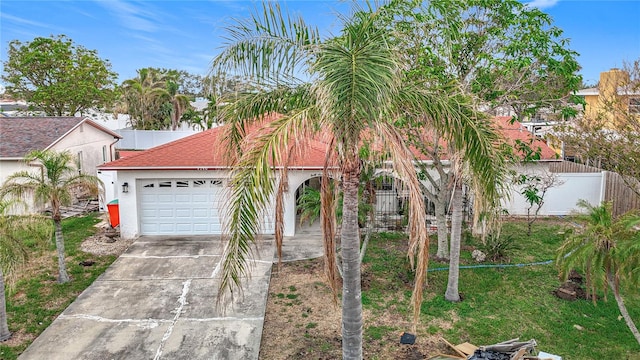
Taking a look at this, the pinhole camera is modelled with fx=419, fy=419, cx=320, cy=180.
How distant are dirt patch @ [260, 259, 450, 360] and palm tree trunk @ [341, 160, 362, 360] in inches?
41.0

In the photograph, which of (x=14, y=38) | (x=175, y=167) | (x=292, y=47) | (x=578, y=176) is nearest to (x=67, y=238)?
(x=175, y=167)

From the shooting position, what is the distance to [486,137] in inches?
227

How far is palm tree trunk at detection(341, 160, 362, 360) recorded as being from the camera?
5.43 m

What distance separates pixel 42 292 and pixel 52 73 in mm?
24387

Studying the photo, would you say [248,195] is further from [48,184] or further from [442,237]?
[442,237]

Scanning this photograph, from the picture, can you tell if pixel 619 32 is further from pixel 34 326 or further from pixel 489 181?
pixel 34 326

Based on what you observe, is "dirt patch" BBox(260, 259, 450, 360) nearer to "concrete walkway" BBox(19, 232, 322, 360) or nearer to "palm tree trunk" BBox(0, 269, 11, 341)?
"concrete walkway" BBox(19, 232, 322, 360)

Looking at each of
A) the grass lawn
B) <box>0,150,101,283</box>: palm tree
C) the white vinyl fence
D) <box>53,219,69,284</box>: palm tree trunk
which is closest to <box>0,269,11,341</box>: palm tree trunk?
the grass lawn

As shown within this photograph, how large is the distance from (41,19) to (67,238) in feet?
48.8

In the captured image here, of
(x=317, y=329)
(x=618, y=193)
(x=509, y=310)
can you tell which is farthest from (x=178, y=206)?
(x=618, y=193)

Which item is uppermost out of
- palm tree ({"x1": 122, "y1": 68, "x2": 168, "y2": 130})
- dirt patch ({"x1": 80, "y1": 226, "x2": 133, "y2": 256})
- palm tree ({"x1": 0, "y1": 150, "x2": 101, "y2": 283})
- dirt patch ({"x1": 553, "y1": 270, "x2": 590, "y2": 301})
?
palm tree ({"x1": 122, "y1": 68, "x2": 168, "y2": 130})

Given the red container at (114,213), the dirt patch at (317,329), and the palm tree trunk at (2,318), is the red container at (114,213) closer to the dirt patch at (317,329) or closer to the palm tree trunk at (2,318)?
the palm tree trunk at (2,318)

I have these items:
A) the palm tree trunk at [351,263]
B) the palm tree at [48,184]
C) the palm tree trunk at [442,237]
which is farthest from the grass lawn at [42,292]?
the palm tree trunk at [442,237]

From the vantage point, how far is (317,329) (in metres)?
7.94
